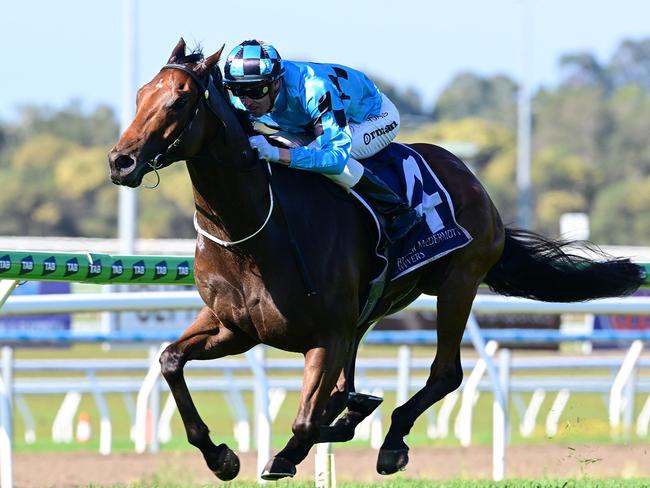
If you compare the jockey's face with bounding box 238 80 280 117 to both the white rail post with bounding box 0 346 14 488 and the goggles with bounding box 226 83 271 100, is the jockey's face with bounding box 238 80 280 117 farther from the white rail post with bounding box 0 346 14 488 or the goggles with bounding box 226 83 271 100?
the white rail post with bounding box 0 346 14 488

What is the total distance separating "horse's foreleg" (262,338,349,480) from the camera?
5.28 meters

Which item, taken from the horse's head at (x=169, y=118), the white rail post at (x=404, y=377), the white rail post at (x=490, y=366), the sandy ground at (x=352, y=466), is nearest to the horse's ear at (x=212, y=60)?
the horse's head at (x=169, y=118)

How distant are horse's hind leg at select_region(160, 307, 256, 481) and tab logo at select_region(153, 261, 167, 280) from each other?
34.0 inches

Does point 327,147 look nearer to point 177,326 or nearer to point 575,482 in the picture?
point 575,482

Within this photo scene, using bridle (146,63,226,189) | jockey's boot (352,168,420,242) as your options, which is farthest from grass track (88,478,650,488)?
bridle (146,63,226,189)

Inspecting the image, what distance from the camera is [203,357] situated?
18.5 feet

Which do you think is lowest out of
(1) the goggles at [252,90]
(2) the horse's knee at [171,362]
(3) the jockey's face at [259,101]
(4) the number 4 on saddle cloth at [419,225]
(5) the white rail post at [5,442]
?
(5) the white rail post at [5,442]

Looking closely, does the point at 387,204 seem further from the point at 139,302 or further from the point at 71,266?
the point at 139,302

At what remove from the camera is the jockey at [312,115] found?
536 centimetres

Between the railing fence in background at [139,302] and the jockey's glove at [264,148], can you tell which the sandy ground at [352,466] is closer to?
the railing fence in background at [139,302]

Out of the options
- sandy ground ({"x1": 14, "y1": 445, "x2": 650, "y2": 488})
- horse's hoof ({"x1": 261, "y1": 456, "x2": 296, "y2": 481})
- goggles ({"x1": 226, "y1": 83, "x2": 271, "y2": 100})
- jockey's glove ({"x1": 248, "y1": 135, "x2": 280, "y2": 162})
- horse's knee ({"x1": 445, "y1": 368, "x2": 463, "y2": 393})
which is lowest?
sandy ground ({"x1": 14, "y1": 445, "x2": 650, "y2": 488})

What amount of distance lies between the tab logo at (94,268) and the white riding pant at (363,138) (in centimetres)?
108

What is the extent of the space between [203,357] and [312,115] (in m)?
1.02

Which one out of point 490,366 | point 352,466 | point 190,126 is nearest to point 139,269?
point 190,126
